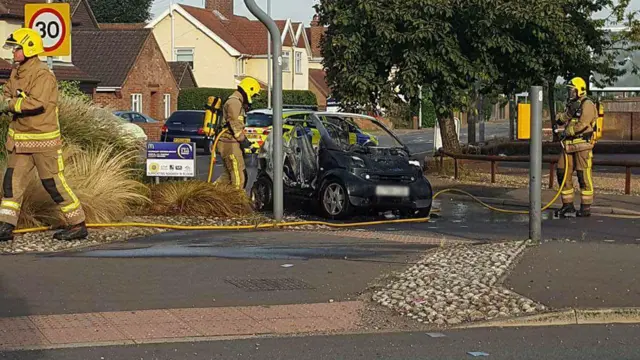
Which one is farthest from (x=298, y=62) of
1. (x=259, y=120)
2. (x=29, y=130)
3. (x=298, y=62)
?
(x=29, y=130)

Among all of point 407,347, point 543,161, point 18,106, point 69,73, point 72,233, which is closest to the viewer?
point 407,347

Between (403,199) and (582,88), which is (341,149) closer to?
(403,199)

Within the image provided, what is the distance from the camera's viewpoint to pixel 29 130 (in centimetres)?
1027

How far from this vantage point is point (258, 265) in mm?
9617

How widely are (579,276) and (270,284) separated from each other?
2.57m

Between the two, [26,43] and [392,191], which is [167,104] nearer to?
[392,191]

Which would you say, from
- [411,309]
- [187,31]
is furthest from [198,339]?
[187,31]

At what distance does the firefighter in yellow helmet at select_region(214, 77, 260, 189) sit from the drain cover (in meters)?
6.26

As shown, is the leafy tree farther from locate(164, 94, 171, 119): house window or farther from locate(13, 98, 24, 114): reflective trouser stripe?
locate(164, 94, 171, 119): house window

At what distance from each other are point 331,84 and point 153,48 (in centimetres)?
3170

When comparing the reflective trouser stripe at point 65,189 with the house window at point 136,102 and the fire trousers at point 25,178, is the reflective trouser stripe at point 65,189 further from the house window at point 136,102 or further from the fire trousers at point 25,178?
the house window at point 136,102

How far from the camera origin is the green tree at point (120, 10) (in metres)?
84.8

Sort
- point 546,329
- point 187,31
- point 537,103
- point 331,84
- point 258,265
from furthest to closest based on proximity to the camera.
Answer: point 187,31
point 331,84
point 537,103
point 258,265
point 546,329

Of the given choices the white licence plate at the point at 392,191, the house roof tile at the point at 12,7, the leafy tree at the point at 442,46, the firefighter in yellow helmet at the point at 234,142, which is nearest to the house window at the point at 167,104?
the house roof tile at the point at 12,7
